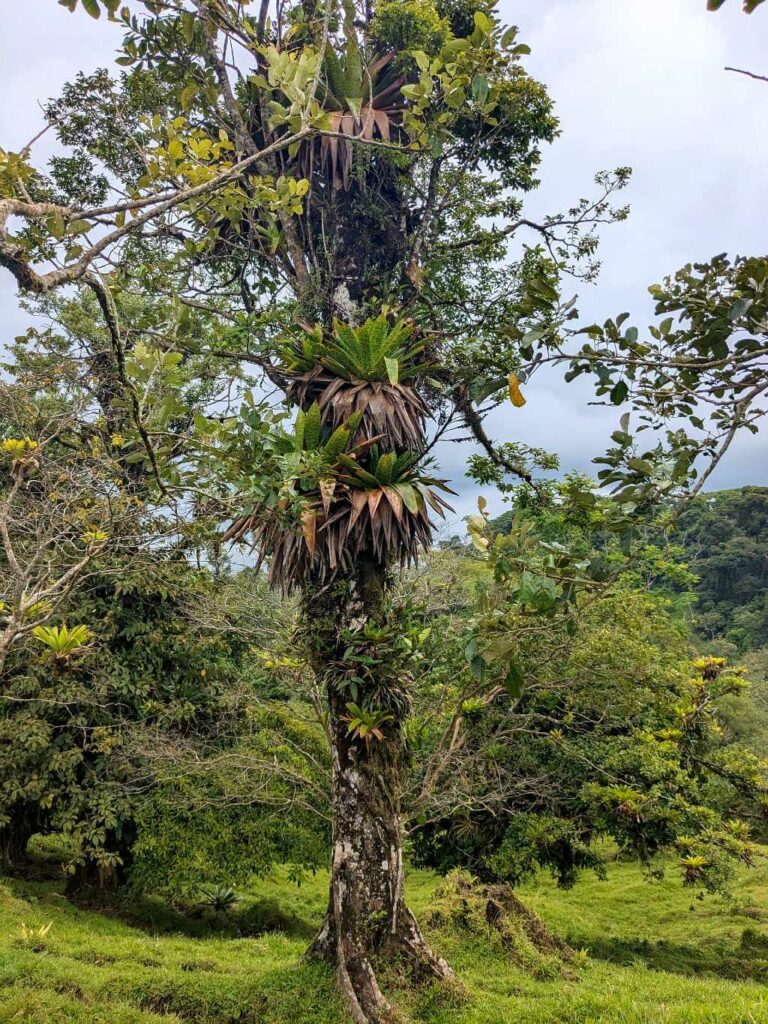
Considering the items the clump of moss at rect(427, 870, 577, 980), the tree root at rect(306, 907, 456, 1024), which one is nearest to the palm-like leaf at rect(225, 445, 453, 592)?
the tree root at rect(306, 907, 456, 1024)

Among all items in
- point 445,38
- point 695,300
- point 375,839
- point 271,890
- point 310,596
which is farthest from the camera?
point 271,890

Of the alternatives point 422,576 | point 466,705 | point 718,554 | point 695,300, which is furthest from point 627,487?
point 718,554

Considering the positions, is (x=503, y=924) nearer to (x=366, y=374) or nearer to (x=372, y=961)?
(x=372, y=961)

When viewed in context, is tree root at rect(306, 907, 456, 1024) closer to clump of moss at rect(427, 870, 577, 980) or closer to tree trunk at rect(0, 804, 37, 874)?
clump of moss at rect(427, 870, 577, 980)

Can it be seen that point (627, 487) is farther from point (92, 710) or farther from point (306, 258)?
point (92, 710)

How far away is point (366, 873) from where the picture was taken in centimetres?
511

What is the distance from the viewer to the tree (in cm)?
266

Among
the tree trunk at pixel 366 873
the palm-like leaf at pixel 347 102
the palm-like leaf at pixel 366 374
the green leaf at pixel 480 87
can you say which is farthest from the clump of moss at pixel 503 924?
the palm-like leaf at pixel 347 102

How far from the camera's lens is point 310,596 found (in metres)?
5.80

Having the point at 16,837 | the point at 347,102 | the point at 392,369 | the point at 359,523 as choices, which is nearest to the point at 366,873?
the point at 359,523

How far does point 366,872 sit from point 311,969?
924 millimetres

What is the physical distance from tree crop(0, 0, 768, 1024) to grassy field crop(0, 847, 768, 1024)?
58 centimetres

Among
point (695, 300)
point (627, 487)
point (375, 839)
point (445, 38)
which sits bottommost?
point (375, 839)

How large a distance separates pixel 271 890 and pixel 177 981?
6.80 metres
